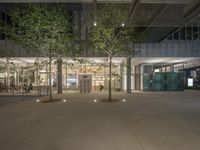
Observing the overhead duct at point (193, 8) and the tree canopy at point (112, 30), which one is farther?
the tree canopy at point (112, 30)

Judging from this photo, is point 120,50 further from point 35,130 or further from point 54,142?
point 54,142

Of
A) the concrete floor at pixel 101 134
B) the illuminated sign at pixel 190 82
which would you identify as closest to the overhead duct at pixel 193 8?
the concrete floor at pixel 101 134

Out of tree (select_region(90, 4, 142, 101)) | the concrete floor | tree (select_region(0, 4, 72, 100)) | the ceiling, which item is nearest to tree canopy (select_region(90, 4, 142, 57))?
tree (select_region(90, 4, 142, 101))

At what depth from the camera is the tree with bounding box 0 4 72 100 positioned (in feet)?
55.1

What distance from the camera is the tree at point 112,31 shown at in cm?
1752

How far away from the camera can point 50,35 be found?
17.3 metres

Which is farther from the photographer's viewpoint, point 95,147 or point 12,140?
point 12,140

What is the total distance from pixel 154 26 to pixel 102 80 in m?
10.5

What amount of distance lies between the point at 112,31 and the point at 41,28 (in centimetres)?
502

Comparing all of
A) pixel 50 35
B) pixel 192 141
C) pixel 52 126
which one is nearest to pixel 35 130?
pixel 52 126

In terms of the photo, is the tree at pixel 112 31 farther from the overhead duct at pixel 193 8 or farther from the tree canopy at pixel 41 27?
the overhead duct at pixel 193 8

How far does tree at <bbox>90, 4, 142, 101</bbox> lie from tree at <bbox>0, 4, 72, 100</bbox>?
2309 millimetres

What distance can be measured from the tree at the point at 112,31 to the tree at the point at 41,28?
2309 mm

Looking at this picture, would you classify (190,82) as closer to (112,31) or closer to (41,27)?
(112,31)
